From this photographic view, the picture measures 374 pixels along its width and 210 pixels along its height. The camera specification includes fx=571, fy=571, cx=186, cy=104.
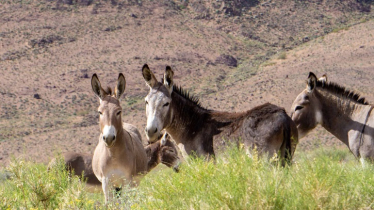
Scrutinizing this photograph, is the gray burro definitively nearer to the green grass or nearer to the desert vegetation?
the green grass

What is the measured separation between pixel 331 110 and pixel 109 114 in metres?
4.14

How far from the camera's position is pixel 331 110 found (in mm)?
10156

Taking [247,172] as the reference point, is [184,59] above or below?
below

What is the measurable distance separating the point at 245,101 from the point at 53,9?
105ft

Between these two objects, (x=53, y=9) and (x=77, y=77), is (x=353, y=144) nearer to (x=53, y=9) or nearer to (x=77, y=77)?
(x=77, y=77)

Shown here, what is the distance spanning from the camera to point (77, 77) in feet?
165

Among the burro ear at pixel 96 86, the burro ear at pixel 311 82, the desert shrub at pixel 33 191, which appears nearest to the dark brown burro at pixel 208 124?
the burro ear at pixel 96 86

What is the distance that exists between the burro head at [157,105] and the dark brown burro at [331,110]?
2.74 metres

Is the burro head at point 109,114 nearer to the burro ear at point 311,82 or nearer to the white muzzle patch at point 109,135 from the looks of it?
the white muzzle patch at point 109,135

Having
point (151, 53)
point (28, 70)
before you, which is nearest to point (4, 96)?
point (28, 70)

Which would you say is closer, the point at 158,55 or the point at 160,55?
the point at 158,55

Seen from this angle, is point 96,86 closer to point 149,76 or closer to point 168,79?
point 149,76

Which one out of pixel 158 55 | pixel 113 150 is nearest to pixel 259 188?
pixel 113 150

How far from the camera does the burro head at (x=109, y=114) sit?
8.03 meters
